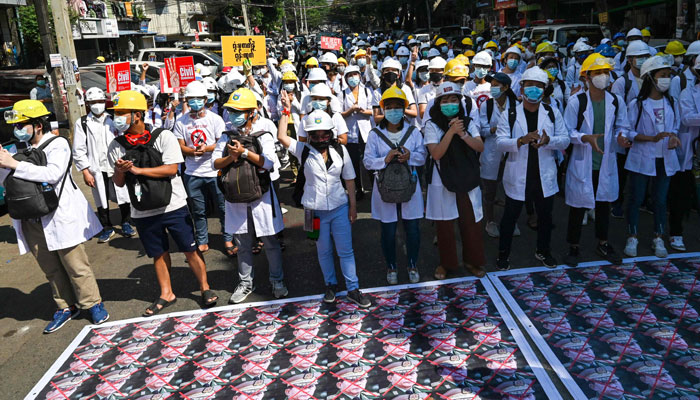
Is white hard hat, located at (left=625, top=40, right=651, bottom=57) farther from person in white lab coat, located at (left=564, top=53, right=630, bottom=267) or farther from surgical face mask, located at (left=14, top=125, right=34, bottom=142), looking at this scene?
surgical face mask, located at (left=14, top=125, right=34, bottom=142)

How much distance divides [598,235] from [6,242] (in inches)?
299

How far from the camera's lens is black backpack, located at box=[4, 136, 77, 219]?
165 inches

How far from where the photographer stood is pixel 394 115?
15.0 feet

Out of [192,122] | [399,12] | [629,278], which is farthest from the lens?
[399,12]

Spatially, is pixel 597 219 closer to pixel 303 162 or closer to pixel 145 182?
pixel 303 162

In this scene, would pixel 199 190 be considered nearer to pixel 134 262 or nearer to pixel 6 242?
pixel 134 262

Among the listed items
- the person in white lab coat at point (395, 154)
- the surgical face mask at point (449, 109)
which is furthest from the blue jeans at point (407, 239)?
the surgical face mask at point (449, 109)

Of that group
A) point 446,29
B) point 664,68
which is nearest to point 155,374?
point 664,68

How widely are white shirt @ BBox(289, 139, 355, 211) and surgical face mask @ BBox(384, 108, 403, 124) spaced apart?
20.8 inches

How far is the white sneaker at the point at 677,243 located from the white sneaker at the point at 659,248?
0.21 meters

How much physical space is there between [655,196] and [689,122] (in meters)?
0.83

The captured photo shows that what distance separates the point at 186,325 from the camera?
177 inches

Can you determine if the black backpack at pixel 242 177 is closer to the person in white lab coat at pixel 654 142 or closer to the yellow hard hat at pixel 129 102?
the yellow hard hat at pixel 129 102

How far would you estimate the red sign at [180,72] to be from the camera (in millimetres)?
7230
